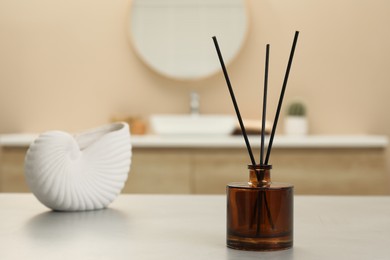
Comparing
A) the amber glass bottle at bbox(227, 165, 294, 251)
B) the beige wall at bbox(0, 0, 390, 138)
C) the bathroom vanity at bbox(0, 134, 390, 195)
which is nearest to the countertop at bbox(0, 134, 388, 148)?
the bathroom vanity at bbox(0, 134, 390, 195)

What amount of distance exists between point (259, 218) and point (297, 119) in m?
2.80

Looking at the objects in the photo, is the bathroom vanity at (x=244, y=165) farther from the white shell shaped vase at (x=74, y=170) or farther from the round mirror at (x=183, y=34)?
the white shell shaped vase at (x=74, y=170)

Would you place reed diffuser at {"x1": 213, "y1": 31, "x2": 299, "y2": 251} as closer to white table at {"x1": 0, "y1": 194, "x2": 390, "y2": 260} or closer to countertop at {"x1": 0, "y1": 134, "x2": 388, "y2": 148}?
white table at {"x1": 0, "y1": 194, "x2": 390, "y2": 260}

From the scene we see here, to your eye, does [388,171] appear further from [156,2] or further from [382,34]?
[156,2]

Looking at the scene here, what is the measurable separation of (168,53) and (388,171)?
148 cm

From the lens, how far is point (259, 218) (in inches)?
36.5

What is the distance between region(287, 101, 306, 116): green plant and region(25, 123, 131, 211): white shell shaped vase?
2388 millimetres

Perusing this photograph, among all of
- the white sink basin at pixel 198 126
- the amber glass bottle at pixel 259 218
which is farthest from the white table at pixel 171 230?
the white sink basin at pixel 198 126

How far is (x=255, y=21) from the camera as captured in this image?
3848mm

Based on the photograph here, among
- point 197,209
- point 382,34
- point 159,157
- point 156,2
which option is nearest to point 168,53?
point 156,2

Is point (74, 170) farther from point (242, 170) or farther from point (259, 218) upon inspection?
point (242, 170)

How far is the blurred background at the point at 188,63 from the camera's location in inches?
151

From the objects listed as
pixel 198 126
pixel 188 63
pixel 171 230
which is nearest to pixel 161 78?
pixel 188 63

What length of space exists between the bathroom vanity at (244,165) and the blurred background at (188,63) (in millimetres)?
607
